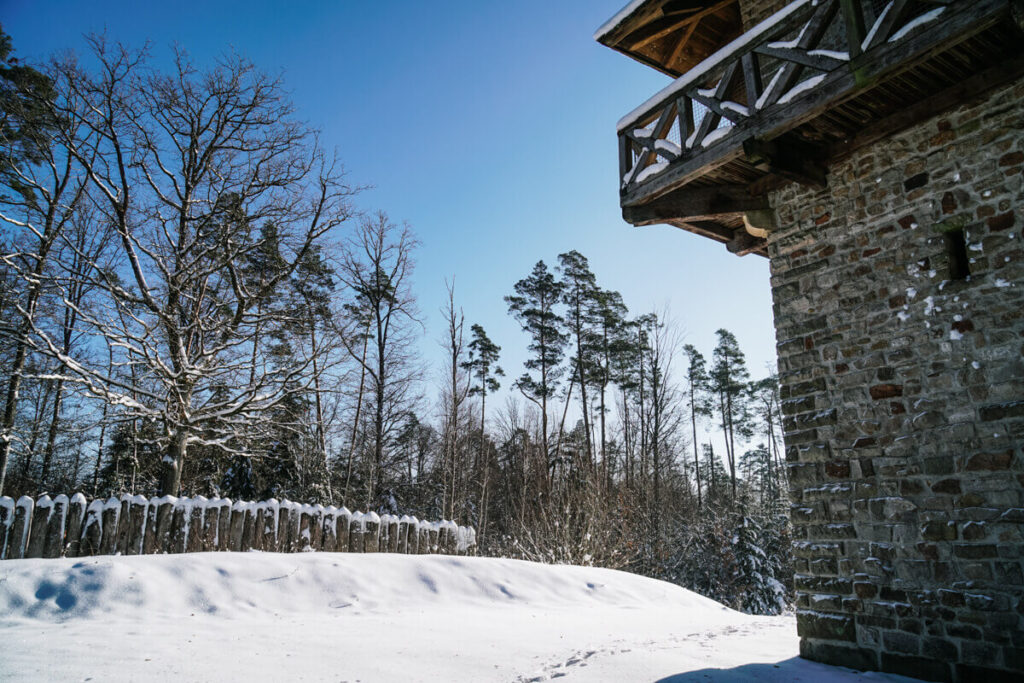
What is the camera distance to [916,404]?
4.60m

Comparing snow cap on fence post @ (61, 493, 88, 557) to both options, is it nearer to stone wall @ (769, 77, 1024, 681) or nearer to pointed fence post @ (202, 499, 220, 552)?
pointed fence post @ (202, 499, 220, 552)

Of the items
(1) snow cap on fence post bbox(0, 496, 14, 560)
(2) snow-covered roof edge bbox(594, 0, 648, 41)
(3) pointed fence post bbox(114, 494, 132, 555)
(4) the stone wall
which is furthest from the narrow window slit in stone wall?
(1) snow cap on fence post bbox(0, 496, 14, 560)

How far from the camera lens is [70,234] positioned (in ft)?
48.0

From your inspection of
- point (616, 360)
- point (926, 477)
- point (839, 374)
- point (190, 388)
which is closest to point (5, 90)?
point (190, 388)

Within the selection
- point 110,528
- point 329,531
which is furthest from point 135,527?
point 329,531

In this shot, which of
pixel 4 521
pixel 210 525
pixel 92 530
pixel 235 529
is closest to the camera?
pixel 4 521

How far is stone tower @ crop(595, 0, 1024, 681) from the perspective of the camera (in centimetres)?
415

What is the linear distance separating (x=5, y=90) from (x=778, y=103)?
16.0 m

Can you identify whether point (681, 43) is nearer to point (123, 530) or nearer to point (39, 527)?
point (123, 530)

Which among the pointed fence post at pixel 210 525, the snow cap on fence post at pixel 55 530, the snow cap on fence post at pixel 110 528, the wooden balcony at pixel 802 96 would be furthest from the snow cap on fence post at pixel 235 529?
the wooden balcony at pixel 802 96

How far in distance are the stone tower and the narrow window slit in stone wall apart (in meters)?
0.02

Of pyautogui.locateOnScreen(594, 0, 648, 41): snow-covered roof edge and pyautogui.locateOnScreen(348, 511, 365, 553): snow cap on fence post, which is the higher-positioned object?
pyautogui.locateOnScreen(594, 0, 648, 41): snow-covered roof edge

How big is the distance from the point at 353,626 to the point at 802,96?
6500mm

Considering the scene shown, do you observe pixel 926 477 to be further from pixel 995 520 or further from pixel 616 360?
pixel 616 360
